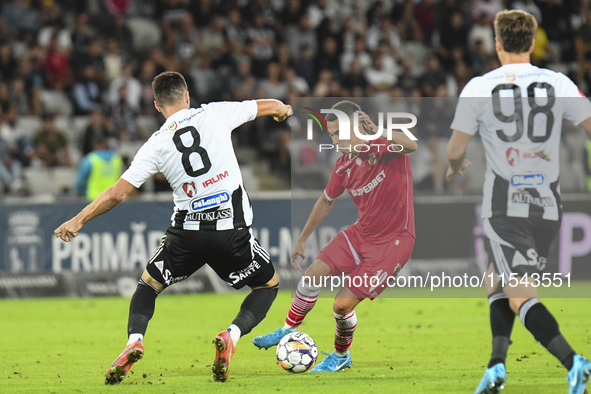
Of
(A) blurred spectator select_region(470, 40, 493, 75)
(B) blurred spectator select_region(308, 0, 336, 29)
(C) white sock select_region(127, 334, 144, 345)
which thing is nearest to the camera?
(C) white sock select_region(127, 334, 144, 345)

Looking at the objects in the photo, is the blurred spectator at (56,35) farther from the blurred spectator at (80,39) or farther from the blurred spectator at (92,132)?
the blurred spectator at (92,132)

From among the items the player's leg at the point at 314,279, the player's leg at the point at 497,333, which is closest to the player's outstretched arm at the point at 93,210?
the player's leg at the point at 314,279

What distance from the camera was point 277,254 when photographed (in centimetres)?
1246

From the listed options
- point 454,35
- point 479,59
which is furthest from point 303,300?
point 454,35

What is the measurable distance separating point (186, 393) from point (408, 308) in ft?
18.9

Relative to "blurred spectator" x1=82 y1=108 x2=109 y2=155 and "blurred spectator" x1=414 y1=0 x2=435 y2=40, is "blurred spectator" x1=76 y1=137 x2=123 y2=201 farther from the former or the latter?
"blurred spectator" x1=414 y1=0 x2=435 y2=40

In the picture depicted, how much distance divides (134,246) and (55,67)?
16.3 feet

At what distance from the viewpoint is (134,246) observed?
1223cm

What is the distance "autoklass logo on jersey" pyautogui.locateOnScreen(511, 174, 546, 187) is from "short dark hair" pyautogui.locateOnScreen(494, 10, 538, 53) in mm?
774

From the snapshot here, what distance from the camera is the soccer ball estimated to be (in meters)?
6.24

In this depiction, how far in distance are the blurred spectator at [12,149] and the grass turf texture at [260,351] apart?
2.72 m

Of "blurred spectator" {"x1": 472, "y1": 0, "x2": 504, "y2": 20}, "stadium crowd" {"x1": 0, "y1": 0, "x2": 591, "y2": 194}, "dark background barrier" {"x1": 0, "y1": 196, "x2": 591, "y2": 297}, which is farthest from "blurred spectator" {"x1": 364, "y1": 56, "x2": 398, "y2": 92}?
"dark background barrier" {"x1": 0, "y1": 196, "x2": 591, "y2": 297}

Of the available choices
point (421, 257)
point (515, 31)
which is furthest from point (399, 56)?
point (515, 31)

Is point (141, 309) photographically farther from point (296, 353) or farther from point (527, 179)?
point (527, 179)
